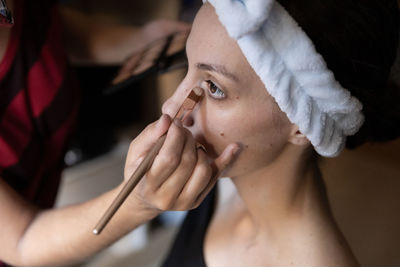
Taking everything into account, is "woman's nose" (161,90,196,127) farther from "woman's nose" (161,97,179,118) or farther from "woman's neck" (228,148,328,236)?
"woman's neck" (228,148,328,236)

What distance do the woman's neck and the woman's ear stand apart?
0.08 feet

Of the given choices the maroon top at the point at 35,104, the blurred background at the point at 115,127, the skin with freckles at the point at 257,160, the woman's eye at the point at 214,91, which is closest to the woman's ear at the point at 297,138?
the skin with freckles at the point at 257,160

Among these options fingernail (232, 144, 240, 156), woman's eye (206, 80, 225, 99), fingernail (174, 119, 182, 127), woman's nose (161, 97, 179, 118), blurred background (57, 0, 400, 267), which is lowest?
blurred background (57, 0, 400, 267)

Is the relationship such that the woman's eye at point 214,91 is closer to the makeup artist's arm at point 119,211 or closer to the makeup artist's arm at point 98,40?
the makeup artist's arm at point 119,211

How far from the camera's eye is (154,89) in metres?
1.58

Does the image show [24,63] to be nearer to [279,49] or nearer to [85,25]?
[85,25]

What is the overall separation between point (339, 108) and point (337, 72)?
0.15 feet

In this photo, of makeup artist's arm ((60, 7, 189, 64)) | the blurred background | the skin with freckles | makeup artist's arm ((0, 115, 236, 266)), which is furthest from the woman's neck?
makeup artist's arm ((60, 7, 189, 64))

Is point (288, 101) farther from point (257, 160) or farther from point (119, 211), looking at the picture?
point (119, 211)

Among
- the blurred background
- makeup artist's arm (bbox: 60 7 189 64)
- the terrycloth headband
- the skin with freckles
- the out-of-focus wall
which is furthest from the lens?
the blurred background

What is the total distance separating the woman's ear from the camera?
1.85 feet

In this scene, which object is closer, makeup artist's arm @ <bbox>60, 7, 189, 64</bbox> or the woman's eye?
the woman's eye

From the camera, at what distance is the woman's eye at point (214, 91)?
537 millimetres

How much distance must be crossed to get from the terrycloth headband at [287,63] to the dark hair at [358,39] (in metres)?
0.03
